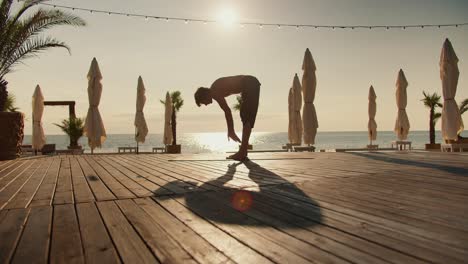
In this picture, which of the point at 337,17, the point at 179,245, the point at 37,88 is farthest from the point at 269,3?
the point at 179,245

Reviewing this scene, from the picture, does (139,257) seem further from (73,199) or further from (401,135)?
(401,135)

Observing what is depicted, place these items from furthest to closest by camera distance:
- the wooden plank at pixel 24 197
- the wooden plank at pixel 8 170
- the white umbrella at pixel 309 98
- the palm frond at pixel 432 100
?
the palm frond at pixel 432 100 → the white umbrella at pixel 309 98 → the wooden plank at pixel 8 170 → the wooden plank at pixel 24 197

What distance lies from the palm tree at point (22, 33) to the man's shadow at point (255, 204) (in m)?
7.83

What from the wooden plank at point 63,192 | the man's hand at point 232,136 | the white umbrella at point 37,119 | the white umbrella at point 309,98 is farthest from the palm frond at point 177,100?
the wooden plank at point 63,192

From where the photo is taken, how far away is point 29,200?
2.54 meters

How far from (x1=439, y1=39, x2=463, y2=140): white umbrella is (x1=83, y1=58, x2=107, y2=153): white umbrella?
1115cm

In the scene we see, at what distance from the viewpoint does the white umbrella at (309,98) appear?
10945mm

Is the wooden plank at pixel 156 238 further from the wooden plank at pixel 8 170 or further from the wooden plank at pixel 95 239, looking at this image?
the wooden plank at pixel 8 170

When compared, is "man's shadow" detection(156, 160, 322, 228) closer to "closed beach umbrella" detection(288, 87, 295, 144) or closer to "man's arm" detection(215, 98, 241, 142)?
"man's arm" detection(215, 98, 241, 142)

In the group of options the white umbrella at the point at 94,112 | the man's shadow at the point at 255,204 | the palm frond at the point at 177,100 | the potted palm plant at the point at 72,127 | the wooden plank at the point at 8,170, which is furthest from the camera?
the palm frond at the point at 177,100

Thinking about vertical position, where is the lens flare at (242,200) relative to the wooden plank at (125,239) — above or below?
below

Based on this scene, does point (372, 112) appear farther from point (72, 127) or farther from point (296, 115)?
point (72, 127)

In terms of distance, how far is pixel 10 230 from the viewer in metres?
1.72

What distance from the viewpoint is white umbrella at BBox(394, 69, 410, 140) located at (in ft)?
46.4
